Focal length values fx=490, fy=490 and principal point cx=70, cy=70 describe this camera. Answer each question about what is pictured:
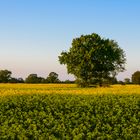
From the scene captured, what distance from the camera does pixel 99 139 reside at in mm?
19438

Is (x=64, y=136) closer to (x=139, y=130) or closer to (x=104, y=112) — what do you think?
(x=139, y=130)

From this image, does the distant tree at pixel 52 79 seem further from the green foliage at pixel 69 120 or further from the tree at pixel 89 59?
the green foliage at pixel 69 120

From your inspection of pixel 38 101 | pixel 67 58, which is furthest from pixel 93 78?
pixel 38 101

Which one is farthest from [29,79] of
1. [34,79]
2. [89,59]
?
[89,59]

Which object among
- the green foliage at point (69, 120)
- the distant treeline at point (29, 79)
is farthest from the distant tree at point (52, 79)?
the green foliage at point (69, 120)

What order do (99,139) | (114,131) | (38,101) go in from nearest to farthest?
(99,139) → (114,131) → (38,101)

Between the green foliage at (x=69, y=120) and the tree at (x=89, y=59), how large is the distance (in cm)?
4201

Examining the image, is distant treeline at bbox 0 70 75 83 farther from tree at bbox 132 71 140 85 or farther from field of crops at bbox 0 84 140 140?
field of crops at bbox 0 84 140 140

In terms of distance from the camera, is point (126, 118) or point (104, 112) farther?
point (104, 112)

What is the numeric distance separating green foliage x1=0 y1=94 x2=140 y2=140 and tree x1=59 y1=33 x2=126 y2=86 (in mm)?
42015

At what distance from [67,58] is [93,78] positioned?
17.3ft

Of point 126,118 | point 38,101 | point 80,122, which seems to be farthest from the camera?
point 38,101

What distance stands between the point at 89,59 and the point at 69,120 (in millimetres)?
52758

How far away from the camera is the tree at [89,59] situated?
253ft
